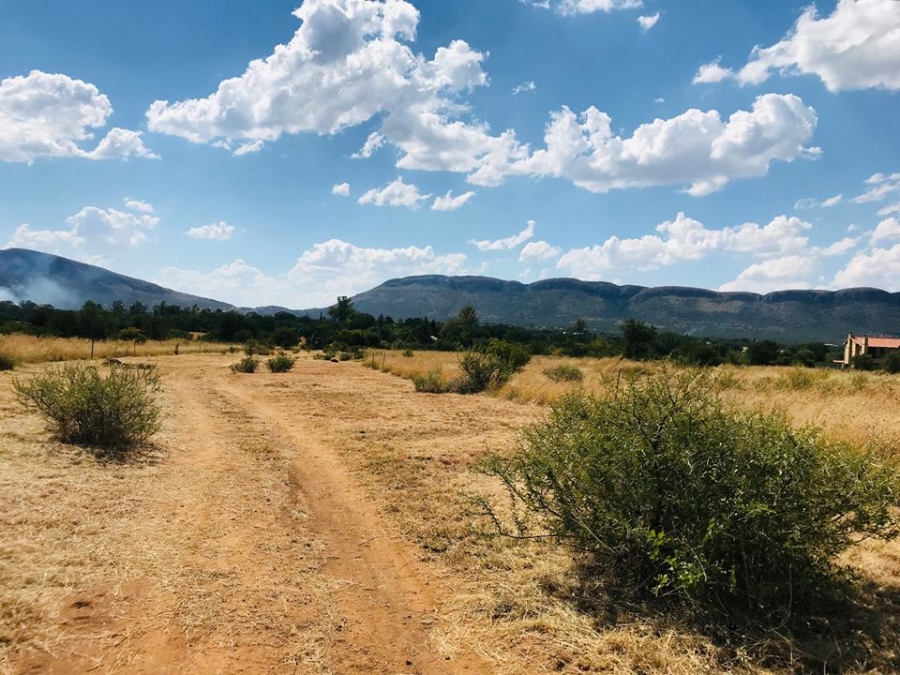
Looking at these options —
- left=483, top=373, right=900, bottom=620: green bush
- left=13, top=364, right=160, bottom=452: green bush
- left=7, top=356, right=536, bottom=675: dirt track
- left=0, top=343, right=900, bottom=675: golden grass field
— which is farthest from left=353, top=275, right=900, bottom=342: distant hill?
left=13, top=364, right=160, bottom=452: green bush

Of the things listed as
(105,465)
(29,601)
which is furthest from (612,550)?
(105,465)

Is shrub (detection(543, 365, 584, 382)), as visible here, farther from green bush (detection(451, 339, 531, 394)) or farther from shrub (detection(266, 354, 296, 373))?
shrub (detection(266, 354, 296, 373))

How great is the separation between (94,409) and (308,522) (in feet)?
14.4

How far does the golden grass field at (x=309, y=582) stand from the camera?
3.25 meters

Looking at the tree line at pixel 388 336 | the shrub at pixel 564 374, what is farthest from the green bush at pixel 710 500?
the shrub at pixel 564 374

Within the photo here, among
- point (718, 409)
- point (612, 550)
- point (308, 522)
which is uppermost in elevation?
point (718, 409)

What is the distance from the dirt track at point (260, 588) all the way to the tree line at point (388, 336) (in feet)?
15.3

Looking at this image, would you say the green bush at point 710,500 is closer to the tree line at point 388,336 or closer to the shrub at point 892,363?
the tree line at point 388,336

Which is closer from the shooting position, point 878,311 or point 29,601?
point 29,601

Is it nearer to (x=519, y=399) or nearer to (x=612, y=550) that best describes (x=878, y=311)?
(x=519, y=399)

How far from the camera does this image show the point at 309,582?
14.2 ft

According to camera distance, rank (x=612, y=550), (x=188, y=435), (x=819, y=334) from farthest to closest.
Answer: (x=819, y=334) → (x=188, y=435) → (x=612, y=550)

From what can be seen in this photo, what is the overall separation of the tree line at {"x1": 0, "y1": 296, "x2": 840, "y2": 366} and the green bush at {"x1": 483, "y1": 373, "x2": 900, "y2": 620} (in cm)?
309

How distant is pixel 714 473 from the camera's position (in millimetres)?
3537
